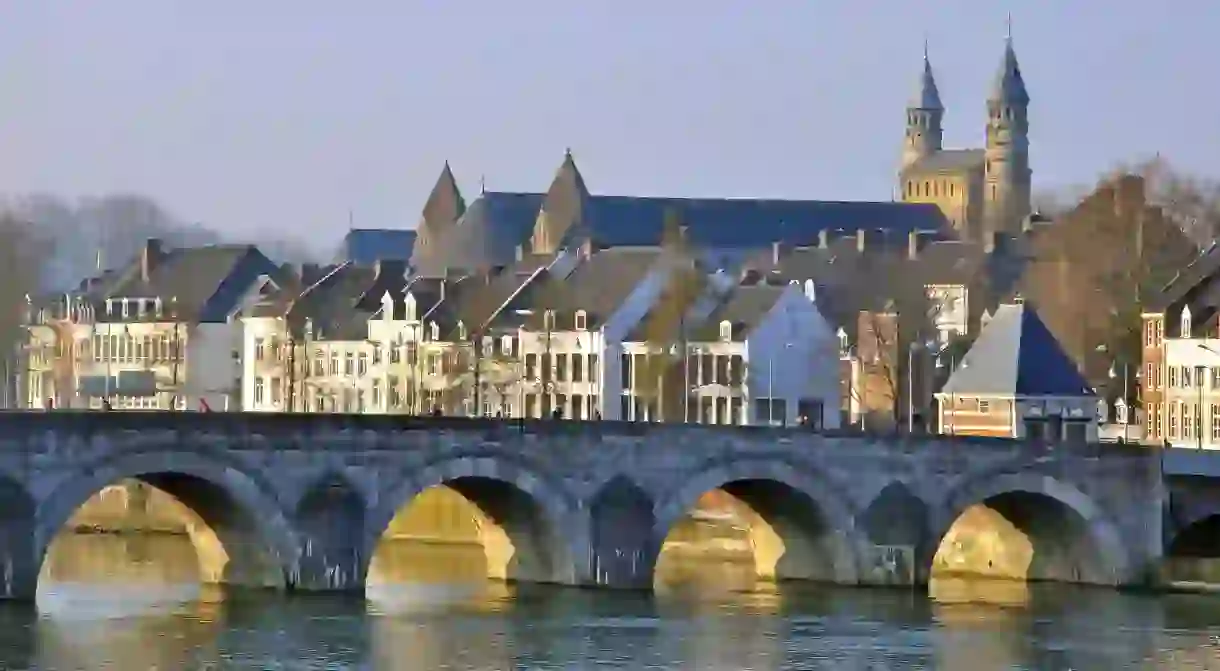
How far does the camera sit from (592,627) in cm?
7550

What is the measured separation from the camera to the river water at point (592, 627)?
70.2m

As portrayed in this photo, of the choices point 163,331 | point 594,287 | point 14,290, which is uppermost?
point 14,290

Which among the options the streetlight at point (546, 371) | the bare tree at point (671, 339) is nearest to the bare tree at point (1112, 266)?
the bare tree at point (671, 339)

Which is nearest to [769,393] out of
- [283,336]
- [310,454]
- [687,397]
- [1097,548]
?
[687,397]

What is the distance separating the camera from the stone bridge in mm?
74250

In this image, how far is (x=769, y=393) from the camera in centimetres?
12912

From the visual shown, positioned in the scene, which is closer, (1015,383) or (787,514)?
(787,514)

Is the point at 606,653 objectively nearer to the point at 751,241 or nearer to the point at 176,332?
the point at 176,332

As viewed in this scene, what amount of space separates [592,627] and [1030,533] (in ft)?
60.5

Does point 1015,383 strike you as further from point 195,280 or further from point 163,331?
point 195,280

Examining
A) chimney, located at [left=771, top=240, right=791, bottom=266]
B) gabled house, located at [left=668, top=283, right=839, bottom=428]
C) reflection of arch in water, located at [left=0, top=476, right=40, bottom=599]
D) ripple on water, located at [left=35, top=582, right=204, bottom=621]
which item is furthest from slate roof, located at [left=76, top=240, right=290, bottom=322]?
reflection of arch in water, located at [left=0, top=476, right=40, bottom=599]

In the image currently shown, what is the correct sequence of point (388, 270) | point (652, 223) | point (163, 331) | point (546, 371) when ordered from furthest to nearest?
point (652, 223) < point (388, 270) < point (163, 331) < point (546, 371)

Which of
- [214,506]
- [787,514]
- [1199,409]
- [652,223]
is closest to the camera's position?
[214,506]

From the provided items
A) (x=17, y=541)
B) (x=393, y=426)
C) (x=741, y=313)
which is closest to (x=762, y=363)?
(x=741, y=313)
